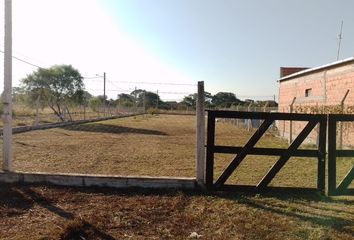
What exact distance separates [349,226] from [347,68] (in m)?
12.2

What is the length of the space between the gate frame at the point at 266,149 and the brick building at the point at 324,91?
7.55 metres

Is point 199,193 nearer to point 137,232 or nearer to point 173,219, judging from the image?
point 173,219

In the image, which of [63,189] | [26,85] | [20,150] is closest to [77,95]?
[26,85]

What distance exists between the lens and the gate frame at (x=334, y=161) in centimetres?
707

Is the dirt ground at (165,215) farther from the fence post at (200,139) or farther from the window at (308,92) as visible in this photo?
the window at (308,92)

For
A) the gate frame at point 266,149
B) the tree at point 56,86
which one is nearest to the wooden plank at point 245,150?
the gate frame at point 266,149

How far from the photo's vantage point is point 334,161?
7.15 metres

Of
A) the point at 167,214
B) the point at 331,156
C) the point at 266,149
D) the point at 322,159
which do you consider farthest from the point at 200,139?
the point at 331,156

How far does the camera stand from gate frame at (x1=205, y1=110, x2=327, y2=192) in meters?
7.13

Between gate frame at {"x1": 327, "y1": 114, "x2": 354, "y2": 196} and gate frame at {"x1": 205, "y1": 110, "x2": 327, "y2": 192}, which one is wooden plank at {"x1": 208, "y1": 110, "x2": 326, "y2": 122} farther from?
gate frame at {"x1": 327, "y1": 114, "x2": 354, "y2": 196}

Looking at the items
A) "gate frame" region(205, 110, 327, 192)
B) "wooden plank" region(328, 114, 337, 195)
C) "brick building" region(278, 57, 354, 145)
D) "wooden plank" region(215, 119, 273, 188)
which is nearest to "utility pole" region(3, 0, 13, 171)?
"gate frame" region(205, 110, 327, 192)

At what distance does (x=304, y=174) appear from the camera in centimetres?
983

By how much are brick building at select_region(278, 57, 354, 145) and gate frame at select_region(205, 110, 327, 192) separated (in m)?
7.55

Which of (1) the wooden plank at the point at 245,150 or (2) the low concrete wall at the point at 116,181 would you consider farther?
(2) the low concrete wall at the point at 116,181
